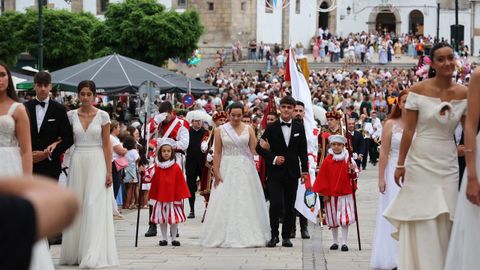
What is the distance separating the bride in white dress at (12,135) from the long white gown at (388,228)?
3190 mm

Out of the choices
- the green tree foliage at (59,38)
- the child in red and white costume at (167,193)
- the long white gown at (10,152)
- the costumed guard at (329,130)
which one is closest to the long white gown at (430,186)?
the long white gown at (10,152)

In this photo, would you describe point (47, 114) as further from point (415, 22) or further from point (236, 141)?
point (415, 22)

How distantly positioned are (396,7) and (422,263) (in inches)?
3345

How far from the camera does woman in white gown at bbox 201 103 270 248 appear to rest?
44.0 feet

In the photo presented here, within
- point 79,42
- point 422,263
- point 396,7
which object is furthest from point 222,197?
point 396,7

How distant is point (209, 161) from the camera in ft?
57.6

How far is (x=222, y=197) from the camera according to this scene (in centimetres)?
1357

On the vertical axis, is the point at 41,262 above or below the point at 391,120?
below

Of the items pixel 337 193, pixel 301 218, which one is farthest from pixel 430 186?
pixel 301 218

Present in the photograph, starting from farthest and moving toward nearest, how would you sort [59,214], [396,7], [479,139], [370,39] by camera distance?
[396,7] → [370,39] → [479,139] → [59,214]

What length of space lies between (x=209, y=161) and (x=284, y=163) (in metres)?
4.40

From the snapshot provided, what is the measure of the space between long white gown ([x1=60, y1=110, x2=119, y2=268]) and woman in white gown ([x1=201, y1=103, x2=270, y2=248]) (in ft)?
8.58

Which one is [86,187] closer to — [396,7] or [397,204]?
[397,204]

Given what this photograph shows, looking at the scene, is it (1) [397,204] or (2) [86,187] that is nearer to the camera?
(1) [397,204]
